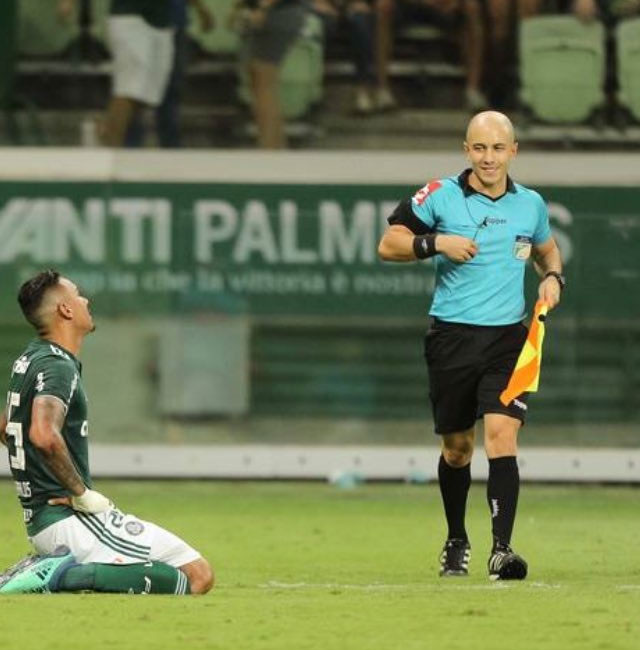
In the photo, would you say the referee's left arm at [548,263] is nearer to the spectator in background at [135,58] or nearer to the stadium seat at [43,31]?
the spectator in background at [135,58]

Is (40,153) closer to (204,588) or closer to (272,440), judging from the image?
(272,440)

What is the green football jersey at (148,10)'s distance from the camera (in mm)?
15805

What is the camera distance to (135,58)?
52.1 ft

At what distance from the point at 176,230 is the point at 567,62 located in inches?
118

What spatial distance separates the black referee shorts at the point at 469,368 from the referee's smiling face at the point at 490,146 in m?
0.66

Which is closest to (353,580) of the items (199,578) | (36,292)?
(199,578)

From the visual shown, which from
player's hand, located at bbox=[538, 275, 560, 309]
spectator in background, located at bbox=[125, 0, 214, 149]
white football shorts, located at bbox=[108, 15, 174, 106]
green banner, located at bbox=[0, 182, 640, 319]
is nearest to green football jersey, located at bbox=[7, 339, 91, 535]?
player's hand, located at bbox=[538, 275, 560, 309]

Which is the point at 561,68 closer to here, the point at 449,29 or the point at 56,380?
the point at 449,29

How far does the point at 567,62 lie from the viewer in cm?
1585

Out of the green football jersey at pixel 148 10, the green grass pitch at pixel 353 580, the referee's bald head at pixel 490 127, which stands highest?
the green football jersey at pixel 148 10

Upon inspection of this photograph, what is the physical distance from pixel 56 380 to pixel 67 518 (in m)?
0.54

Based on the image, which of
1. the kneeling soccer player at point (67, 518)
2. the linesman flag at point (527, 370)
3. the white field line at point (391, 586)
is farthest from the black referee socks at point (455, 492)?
the kneeling soccer player at point (67, 518)

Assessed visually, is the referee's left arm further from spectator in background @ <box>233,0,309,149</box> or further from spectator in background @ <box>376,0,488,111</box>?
spectator in background @ <box>233,0,309,149</box>

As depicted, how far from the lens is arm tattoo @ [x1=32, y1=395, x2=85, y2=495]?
8.37 meters
